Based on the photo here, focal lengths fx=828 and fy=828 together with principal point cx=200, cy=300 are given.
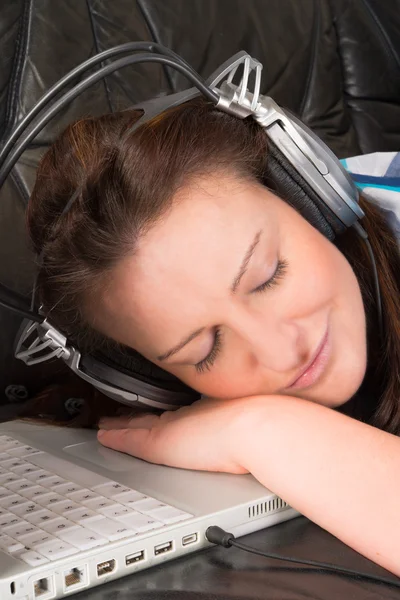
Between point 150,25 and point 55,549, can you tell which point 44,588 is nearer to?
point 55,549

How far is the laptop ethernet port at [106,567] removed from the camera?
0.74 meters

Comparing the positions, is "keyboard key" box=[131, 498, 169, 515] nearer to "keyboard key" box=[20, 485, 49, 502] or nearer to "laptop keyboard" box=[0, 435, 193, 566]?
"laptop keyboard" box=[0, 435, 193, 566]

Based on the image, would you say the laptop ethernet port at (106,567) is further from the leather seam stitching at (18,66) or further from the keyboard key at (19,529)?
the leather seam stitching at (18,66)

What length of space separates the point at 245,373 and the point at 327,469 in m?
0.20

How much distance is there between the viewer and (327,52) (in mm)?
1825

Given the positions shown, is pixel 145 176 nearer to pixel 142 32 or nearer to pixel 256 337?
pixel 256 337

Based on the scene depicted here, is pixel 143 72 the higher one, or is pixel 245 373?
pixel 143 72

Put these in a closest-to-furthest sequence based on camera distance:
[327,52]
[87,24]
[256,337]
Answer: [256,337] → [87,24] → [327,52]

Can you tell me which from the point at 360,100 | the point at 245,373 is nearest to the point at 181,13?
the point at 360,100

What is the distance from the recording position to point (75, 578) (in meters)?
0.73

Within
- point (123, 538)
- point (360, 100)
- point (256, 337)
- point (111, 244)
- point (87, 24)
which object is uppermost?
point (87, 24)

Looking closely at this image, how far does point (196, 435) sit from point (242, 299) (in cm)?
17

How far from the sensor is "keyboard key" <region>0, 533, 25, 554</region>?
0.73 metres

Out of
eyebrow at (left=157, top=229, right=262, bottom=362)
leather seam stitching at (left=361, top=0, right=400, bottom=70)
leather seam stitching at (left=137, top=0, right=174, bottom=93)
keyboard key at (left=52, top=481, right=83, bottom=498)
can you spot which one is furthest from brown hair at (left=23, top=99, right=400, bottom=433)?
leather seam stitching at (left=361, top=0, right=400, bottom=70)
